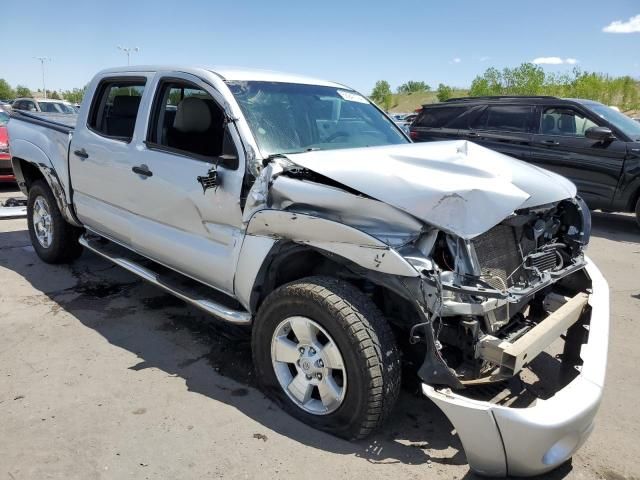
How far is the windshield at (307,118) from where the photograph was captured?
131 inches

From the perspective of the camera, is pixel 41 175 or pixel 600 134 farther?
pixel 600 134

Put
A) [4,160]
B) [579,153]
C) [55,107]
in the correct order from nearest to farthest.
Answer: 1. [579,153]
2. [4,160]
3. [55,107]

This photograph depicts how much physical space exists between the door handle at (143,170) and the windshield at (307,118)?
0.90m

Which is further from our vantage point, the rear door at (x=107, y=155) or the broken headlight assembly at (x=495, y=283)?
the rear door at (x=107, y=155)

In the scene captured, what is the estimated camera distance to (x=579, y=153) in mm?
8164

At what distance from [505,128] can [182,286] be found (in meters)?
7.10

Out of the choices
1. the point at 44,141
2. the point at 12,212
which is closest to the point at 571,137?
the point at 44,141

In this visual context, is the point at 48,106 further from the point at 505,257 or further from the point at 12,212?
the point at 505,257

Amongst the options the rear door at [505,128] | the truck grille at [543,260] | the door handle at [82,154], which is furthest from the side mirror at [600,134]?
the door handle at [82,154]

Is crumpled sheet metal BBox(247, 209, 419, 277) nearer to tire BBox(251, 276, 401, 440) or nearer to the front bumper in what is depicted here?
tire BBox(251, 276, 401, 440)

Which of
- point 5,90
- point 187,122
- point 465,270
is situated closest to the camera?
point 465,270

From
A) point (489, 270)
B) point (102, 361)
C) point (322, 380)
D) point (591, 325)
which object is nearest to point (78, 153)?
point (102, 361)

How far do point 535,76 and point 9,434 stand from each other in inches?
1849

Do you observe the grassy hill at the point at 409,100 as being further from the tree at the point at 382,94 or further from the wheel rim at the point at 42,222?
the wheel rim at the point at 42,222
